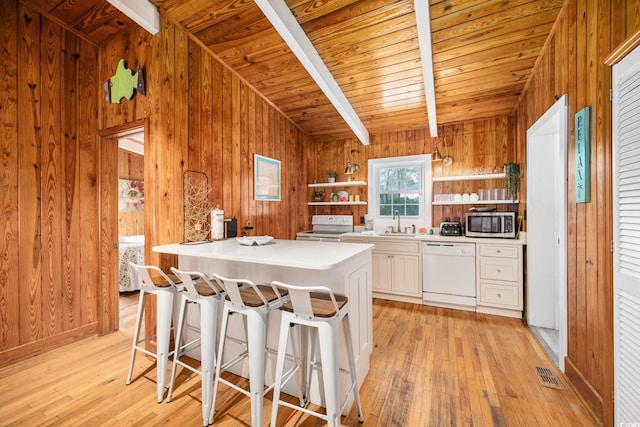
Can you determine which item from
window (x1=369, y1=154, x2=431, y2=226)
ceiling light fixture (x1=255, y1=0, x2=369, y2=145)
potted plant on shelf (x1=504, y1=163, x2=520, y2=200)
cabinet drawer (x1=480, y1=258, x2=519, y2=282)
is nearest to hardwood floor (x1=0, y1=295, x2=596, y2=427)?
cabinet drawer (x1=480, y1=258, x2=519, y2=282)

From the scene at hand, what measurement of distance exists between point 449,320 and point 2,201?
4304 mm

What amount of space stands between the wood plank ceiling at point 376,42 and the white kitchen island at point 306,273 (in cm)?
181

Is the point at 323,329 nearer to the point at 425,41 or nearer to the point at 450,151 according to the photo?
the point at 425,41

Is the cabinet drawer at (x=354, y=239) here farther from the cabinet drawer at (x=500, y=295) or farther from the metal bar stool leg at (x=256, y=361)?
the metal bar stool leg at (x=256, y=361)

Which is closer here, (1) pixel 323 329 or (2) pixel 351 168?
(1) pixel 323 329

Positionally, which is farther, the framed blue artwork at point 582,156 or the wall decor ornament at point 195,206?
the wall decor ornament at point 195,206

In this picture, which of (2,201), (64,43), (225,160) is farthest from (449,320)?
(64,43)

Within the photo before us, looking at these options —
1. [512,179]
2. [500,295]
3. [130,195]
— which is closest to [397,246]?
[500,295]

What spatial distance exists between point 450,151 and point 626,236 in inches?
110

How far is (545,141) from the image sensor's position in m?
2.66

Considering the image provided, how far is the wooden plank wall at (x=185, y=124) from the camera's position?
230 centimetres

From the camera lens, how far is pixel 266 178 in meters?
3.54

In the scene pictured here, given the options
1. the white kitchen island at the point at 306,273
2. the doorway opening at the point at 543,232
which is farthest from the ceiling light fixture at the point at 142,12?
the doorway opening at the point at 543,232

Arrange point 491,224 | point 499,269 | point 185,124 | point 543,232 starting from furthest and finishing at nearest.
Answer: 1. point 491,224
2. point 499,269
3. point 543,232
4. point 185,124
